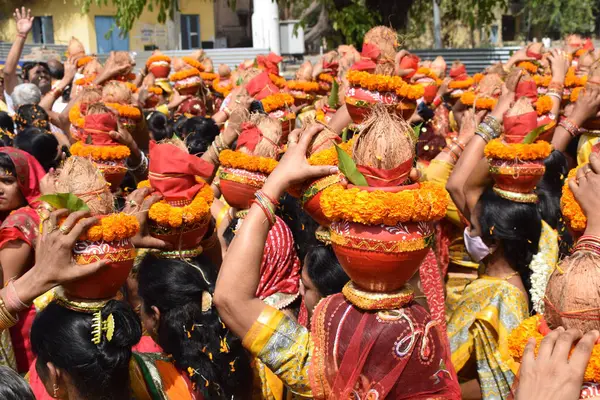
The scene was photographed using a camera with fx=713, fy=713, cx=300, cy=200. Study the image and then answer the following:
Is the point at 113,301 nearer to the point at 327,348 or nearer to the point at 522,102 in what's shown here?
the point at 327,348

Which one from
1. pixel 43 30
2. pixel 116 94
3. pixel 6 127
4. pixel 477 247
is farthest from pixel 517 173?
pixel 43 30

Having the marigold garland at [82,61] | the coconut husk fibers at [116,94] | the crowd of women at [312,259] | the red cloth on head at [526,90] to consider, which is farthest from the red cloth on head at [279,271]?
the marigold garland at [82,61]

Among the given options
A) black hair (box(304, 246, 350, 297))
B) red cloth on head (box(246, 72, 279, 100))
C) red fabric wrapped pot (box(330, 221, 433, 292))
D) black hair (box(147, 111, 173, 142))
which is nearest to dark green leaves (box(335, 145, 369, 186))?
red fabric wrapped pot (box(330, 221, 433, 292))

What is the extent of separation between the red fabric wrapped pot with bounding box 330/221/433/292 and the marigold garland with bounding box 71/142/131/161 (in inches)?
112

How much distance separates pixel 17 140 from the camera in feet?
17.8

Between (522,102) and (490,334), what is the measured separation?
1466 millimetres

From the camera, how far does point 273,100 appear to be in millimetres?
5559

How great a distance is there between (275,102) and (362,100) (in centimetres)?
144

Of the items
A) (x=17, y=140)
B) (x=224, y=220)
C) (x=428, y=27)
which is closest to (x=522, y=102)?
(x=224, y=220)

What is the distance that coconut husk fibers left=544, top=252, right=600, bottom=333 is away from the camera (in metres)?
2.10

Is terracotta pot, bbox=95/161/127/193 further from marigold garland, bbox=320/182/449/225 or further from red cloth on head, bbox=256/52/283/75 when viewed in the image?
→ red cloth on head, bbox=256/52/283/75

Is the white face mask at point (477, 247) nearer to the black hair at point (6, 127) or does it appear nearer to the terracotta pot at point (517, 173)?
the terracotta pot at point (517, 173)

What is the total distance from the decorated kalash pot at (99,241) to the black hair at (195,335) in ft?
1.41

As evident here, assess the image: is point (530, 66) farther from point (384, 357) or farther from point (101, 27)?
point (101, 27)
